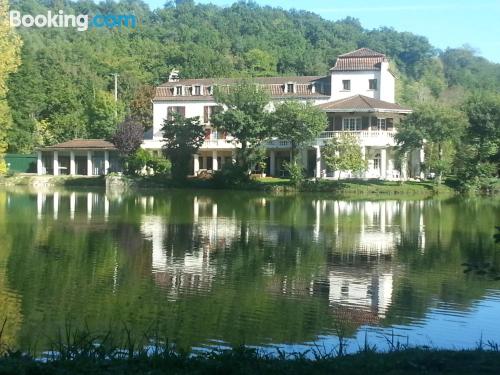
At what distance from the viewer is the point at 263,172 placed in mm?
57875

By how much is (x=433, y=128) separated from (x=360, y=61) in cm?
1124

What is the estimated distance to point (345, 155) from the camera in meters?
50.7

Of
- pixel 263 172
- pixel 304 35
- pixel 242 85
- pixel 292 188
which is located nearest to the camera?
pixel 292 188

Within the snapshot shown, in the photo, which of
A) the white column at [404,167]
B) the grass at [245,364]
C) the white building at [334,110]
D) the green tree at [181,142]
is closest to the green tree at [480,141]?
the white column at [404,167]

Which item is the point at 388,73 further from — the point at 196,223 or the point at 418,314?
the point at 418,314

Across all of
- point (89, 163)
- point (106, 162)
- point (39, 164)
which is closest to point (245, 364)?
point (106, 162)

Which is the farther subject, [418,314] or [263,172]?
[263,172]

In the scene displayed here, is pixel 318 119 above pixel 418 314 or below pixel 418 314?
above

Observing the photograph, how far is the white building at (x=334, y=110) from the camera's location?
53750mm

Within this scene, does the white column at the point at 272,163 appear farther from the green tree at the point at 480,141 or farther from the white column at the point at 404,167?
the green tree at the point at 480,141

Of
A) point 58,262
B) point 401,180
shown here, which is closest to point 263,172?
point 401,180

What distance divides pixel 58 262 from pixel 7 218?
1189 cm

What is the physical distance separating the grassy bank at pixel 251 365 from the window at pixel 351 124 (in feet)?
155

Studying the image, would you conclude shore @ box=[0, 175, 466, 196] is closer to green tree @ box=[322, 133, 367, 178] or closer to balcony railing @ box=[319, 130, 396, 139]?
green tree @ box=[322, 133, 367, 178]
